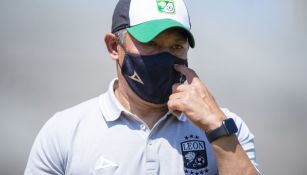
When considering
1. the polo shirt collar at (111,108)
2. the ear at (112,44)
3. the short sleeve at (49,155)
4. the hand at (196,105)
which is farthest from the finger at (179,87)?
the short sleeve at (49,155)

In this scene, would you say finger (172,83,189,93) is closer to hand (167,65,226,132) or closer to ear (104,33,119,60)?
hand (167,65,226,132)

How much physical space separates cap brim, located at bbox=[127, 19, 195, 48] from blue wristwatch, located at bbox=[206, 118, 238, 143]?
449 millimetres

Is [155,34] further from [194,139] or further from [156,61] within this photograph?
[194,139]

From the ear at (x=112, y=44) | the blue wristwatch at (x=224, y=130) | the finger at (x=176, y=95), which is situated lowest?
the blue wristwatch at (x=224, y=130)

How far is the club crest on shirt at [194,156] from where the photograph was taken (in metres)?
1.81

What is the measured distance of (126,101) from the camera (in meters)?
2.05

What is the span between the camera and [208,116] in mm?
1786

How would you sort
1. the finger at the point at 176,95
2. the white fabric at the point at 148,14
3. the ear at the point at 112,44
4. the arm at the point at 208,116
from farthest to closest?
the ear at the point at 112,44 < the white fabric at the point at 148,14 < the finger at the point at 176,95 < the arm at the point at 208,116

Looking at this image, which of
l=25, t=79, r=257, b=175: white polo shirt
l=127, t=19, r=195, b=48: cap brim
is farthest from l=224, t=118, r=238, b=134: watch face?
l=127, t=19, r=195, b=48: cap brim

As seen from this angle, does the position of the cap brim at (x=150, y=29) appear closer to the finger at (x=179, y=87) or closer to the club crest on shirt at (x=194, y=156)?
the finger at (x=179, y=87)

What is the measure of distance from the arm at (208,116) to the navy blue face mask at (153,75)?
43mm

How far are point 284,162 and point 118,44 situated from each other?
5.86ft

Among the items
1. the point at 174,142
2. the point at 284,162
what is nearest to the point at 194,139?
the point at 174,142

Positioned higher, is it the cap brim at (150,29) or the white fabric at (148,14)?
the white fabric at (148,14)
